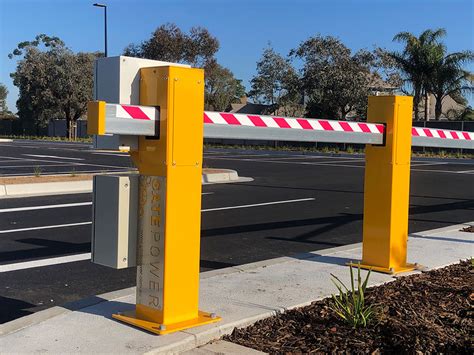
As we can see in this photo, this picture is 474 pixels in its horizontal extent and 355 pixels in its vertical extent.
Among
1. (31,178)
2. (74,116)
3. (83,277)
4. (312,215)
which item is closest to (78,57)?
(74,116)

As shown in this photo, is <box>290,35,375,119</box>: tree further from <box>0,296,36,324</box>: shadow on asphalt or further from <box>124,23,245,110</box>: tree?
<box>0,296,36,324</box>: shadow on asphalt

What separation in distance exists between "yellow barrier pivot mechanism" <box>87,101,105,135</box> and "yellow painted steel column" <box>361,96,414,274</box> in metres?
3.24

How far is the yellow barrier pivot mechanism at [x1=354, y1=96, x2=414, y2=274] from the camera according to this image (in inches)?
233

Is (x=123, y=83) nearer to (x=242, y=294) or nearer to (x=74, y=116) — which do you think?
(x=242, y=294)

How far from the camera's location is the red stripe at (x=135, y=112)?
3873 millimetres

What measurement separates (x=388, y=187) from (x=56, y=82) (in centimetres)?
4834

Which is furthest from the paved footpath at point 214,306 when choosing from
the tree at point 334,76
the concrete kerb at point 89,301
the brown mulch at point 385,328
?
the tree at point 334,76

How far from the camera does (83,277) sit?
6.18 metres

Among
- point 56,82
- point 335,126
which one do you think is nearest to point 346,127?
point 335,126

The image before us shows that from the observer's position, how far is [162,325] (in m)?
4.14

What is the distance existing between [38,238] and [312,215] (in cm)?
503

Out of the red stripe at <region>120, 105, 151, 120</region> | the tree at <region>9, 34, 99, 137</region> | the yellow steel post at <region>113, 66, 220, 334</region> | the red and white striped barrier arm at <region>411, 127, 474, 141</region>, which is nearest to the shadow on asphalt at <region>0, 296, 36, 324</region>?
the yellow steel post at <region>113, 66, 220, 334</region>

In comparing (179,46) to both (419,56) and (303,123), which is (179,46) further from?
(303,123)

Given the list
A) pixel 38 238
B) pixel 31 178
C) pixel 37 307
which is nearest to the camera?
pixel 37 307
